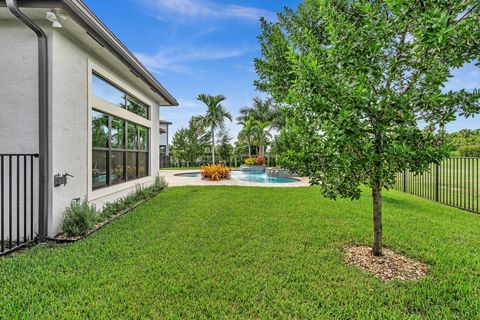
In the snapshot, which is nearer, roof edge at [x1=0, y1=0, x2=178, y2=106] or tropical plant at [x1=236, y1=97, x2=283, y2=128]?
roof edge at [x1=0, y1=0, x2=178, y2=106]

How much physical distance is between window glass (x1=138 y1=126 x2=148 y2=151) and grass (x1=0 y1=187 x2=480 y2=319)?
4.14 metres

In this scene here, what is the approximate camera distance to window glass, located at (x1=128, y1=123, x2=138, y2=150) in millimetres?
7723

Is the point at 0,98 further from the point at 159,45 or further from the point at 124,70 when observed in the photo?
the point at 159,45

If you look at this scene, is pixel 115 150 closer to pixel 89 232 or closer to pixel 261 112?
pixel 89 232

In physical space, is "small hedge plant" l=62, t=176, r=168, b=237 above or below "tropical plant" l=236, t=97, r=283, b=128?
below

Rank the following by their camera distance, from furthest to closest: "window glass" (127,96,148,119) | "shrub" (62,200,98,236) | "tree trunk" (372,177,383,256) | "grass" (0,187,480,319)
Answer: "window glass" (127,96,148,119) < "shrub" (62,200,98,236) < "tree trunk" (372,177,383,256) < "grass" (0,187,480,319)

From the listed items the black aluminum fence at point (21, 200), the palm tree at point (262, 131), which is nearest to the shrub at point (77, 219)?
the black aluminum fence at point (21, 200)

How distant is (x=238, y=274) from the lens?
9.88ft

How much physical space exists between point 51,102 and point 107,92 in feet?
7.51

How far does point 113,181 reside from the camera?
22.2 ft

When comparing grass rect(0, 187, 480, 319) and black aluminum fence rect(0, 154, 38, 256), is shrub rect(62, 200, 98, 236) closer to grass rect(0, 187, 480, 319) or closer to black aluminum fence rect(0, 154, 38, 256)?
grass rect(0, 187, 480, 319)

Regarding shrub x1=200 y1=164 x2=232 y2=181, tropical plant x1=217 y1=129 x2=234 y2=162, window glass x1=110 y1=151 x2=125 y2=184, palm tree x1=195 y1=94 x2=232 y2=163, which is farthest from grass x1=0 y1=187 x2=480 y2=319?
tropical plant x1=217 y1=129 x2=234 y2=162

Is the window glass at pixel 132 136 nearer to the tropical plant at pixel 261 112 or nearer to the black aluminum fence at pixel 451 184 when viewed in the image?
the black aluminum fence at pixel 451 184

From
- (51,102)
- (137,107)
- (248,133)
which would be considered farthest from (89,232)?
(248,133)
